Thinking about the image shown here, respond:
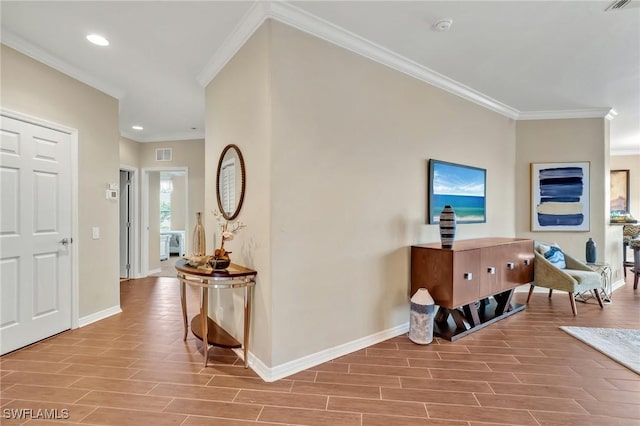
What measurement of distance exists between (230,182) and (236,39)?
47.9 inches

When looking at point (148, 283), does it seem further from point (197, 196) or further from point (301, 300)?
point (301, 300)

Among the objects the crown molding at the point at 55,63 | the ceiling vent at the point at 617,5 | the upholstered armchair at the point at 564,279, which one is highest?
the ceiling vent at the point at 617,5

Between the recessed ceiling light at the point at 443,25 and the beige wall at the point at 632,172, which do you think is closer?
the recessed ceiling light at the point at 443,25

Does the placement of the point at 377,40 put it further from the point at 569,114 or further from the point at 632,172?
the point at 632,172

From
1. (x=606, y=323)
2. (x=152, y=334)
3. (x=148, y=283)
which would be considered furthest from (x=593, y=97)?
(x=148, y=283)

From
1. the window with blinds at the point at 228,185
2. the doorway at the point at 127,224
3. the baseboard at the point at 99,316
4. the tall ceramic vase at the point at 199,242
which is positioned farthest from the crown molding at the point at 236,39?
the doorway at the point at 127,224

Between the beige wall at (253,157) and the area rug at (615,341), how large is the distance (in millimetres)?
2858

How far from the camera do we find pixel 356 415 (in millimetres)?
1929

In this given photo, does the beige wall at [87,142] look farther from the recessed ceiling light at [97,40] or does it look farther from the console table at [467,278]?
the console table at [467,278]

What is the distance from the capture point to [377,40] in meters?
2.80

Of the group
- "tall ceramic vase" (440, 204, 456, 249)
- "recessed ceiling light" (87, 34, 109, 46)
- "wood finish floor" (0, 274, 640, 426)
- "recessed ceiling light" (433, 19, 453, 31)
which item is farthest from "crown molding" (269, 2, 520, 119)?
"wood finish floor" (0, 274, 640, 426)

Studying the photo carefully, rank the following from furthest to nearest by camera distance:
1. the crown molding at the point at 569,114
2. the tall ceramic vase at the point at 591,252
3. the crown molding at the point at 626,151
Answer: the crown molding at the point at 626,151
the crown molding at the point at 569,114
the tall ceramic vase at the point at 591,252

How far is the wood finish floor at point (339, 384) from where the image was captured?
1.93 meters

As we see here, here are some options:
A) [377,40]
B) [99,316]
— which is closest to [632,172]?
[377,40]
